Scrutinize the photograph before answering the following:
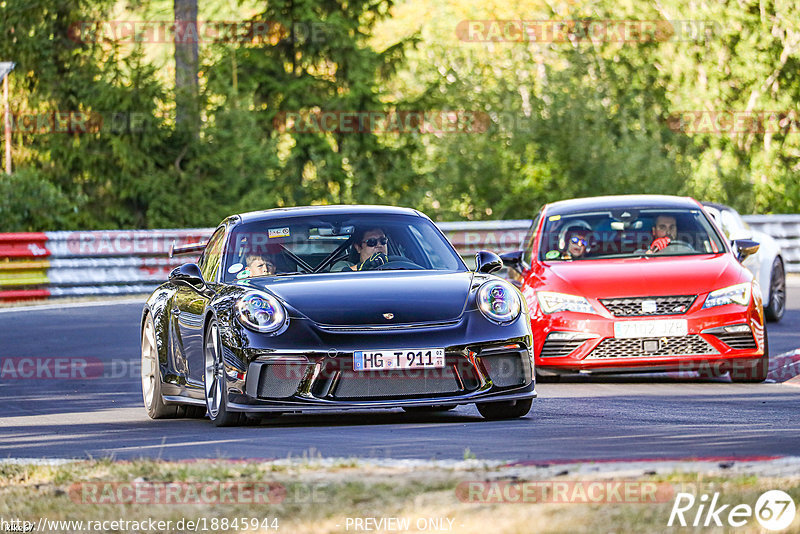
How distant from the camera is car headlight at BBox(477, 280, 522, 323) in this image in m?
9.32

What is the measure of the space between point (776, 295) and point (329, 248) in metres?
9.33

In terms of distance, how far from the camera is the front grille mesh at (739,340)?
1227 cm

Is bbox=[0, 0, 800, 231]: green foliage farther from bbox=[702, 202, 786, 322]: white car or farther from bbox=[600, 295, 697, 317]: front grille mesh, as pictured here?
bbox=[600, 295, 697, 317]: front grille mesh

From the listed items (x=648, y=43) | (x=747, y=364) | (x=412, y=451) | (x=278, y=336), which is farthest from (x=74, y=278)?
(x=648, y=43)

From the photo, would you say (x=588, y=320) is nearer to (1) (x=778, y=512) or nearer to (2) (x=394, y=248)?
(2) (x=394, y=248)

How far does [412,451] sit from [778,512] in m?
2.56

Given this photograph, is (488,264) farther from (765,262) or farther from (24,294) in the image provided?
(24,294)

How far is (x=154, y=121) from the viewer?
31.6 m

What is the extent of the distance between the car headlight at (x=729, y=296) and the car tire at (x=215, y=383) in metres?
4.30

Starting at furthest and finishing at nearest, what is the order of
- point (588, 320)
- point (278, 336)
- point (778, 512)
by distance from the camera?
point (588, 320) → point (278, 336) → point (778, 512)
